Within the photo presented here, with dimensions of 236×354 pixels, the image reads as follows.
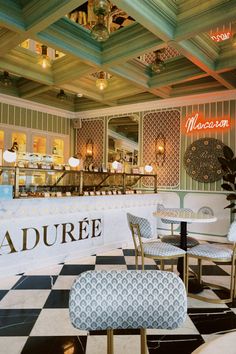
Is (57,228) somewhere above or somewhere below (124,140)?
below

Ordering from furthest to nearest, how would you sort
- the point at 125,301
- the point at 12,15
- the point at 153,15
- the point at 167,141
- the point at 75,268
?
the point at 167,141, the point at 75,268, the point at 12,15, the point at 153,15, the point at 125,301

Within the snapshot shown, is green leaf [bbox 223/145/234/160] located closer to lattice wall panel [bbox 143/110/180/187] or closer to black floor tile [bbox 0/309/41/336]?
lattice wall panel [bbox 143/110/180/187]

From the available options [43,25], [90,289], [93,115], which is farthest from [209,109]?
[90,289]

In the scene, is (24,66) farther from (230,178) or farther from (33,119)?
(230,178)

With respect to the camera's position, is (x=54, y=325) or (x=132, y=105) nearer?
(x=54, y=325)

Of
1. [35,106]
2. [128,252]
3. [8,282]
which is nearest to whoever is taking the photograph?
[8,282]

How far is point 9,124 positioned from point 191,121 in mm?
4786

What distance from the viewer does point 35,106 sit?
27.3ft

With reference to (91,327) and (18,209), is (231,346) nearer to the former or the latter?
Result: (91,327)

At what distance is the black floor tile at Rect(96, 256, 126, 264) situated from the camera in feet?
14.9

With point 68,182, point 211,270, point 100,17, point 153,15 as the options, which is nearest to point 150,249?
point 211,270

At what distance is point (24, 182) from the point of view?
318 inches

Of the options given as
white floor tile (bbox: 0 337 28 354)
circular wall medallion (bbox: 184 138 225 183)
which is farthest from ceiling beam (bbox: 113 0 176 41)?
white floor tile (bbox: 0 337 28 354)

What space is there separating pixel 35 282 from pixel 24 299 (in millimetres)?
503
